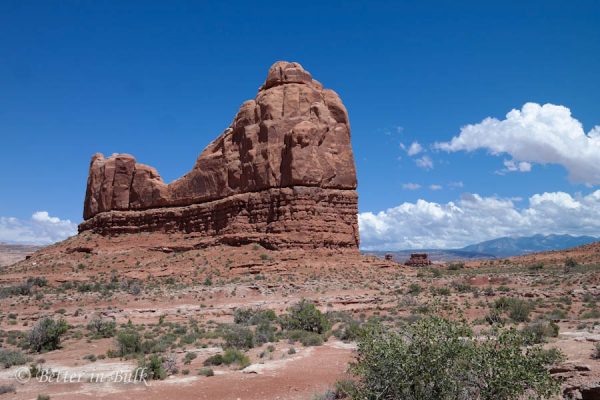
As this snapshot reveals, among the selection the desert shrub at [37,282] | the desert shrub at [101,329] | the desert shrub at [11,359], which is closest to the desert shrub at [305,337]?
the desert shrub at [101,329]

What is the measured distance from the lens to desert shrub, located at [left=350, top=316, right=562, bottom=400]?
20.4 feet

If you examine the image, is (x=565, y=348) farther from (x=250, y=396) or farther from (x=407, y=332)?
(x=250, y=396)

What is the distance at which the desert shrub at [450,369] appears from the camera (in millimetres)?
6230

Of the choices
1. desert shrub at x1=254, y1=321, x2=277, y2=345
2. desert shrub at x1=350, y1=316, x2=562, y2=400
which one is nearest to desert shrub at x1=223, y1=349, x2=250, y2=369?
desert shrub at x1=254, y1=321, x2=277, y2=345

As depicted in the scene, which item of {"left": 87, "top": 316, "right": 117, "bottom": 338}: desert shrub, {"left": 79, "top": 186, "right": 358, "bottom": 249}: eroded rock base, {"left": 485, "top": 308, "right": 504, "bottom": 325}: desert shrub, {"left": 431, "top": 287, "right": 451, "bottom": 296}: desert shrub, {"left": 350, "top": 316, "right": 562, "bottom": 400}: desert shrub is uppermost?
{"left": 79, "top": 186, "right": 358, "bottom": 249}: eroded rock base

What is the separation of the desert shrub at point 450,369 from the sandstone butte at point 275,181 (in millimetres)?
30094

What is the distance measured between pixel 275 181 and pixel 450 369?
33633 millimetres

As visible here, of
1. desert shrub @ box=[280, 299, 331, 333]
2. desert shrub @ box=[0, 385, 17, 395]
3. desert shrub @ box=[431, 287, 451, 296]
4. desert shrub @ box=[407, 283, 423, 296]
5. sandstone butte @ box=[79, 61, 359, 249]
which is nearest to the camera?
desert shrub @ box=[0, 385, 17, 395]

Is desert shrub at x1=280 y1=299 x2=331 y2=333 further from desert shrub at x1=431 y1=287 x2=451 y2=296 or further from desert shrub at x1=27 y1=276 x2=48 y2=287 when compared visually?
desert shrub at x1=27 y1=276 x2=48 y2=287

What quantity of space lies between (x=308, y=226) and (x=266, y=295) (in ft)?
31.3

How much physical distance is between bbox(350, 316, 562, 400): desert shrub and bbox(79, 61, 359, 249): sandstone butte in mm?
30094

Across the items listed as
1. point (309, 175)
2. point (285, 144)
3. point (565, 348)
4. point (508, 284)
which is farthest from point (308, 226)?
point (565, 348)

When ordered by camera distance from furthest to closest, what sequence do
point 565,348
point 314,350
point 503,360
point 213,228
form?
point 213,228
point 314,350
point 565,348
point 503,360

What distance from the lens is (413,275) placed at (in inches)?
1400
